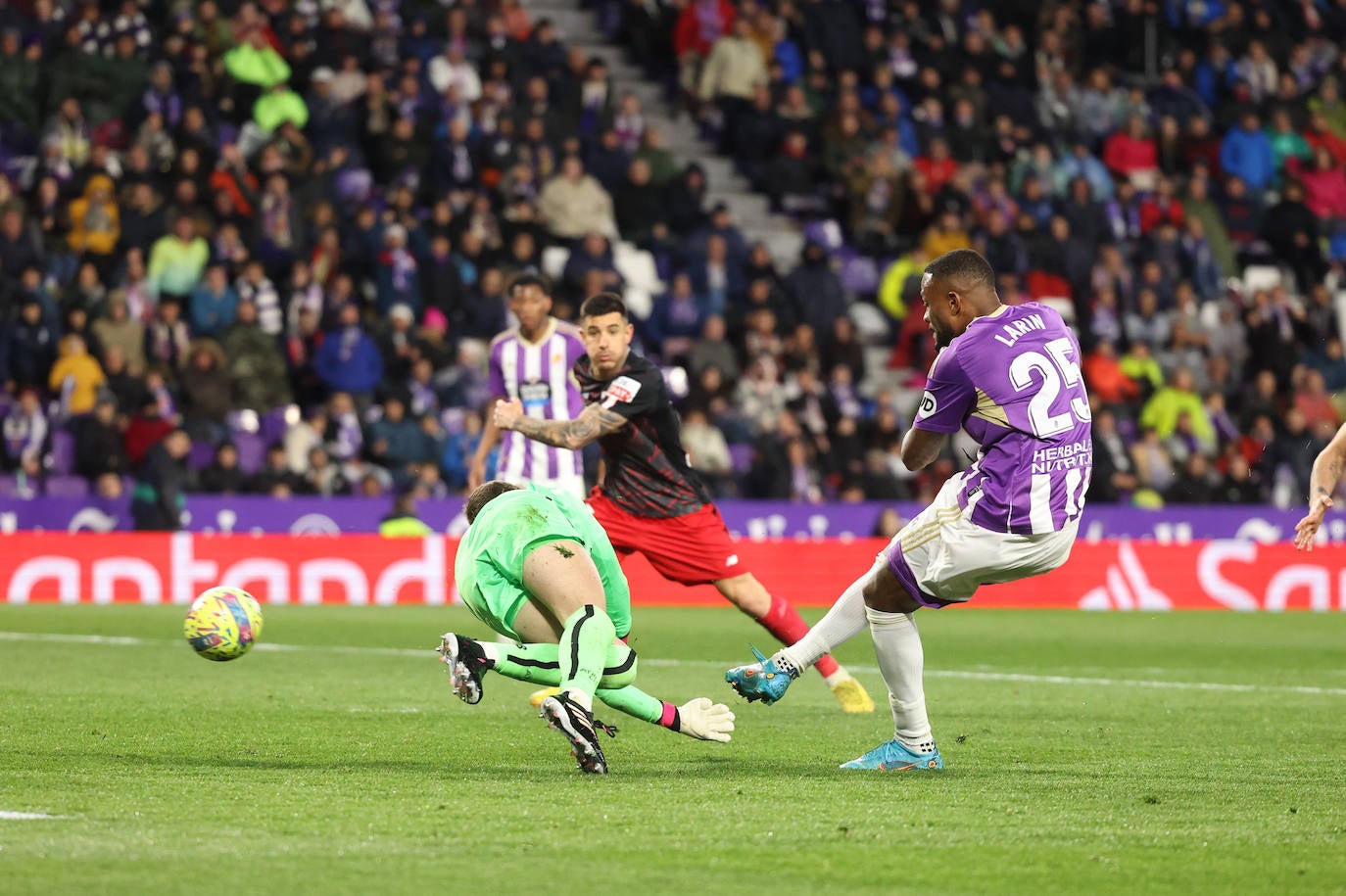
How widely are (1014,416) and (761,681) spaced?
144 cm

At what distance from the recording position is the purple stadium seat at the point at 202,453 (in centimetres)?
1902

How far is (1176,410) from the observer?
23234mm

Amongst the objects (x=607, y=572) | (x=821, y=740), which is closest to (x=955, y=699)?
(x=821, y=740)

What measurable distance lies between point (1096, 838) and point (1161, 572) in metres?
14.6

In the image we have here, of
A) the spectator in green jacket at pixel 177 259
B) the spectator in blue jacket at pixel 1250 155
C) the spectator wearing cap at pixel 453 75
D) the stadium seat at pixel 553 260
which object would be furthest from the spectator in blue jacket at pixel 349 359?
the spectator in blue jacket at pixel 1250 155

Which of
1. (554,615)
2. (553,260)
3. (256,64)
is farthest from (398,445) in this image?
(554,615)

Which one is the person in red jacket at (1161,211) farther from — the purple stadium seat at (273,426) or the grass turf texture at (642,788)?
the grass turf texture at (642,788)

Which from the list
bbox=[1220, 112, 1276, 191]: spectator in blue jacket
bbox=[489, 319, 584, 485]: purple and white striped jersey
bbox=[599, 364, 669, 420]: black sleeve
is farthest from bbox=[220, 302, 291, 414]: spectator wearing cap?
bbox=[1220, 112, 1276, 191]: spectator in blue jacket

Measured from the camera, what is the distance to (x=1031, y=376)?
7457 millimetres

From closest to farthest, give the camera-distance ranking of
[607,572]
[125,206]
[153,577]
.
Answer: [607,572]
[153,577]
[125,206]

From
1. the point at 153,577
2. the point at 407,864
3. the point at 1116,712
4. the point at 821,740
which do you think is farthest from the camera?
the point at 153,577

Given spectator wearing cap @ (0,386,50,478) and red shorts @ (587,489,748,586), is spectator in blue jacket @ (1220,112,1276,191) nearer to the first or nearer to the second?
spectator wearing cap @ (0,386,50,478)

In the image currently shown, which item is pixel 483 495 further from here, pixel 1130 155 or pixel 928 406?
pixel 1130 155

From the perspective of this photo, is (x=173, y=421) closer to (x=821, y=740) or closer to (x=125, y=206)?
(x=125, y=206)
